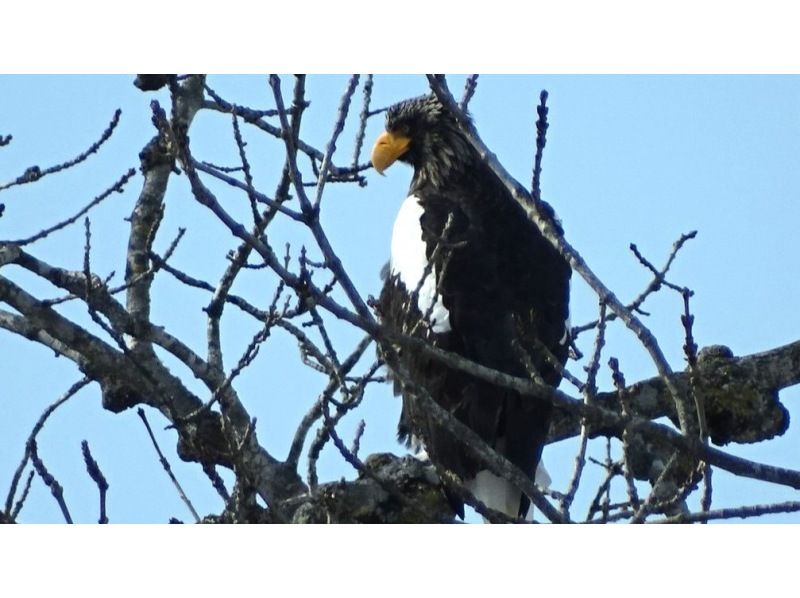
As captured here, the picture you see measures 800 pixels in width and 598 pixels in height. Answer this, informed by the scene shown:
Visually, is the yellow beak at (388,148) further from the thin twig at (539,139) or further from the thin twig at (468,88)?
the thin twig at (539,139)

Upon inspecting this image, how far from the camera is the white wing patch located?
4523mm

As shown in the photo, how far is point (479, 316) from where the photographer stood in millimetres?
4492

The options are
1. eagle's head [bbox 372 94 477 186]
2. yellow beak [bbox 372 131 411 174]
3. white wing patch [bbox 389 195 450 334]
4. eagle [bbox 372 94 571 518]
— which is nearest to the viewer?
eagle [bbox 372 94 571 518]

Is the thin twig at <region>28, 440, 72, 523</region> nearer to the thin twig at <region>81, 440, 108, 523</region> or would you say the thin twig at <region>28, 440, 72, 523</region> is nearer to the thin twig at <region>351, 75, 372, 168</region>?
the thin twig at <region>81, 440, 108, 523</region>

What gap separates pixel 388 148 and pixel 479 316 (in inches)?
66.7

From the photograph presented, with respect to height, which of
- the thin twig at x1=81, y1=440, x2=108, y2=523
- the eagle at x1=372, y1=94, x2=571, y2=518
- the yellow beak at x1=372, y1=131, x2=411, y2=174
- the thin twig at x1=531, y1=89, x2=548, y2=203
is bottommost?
the thin twig at x1=81, y1=440, x2=108, y2=523

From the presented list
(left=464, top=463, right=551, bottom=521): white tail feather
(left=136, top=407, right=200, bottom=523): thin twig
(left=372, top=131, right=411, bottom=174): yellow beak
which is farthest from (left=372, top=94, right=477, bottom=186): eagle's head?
(left=136, top=407, right=200, bottom=523): thin twig

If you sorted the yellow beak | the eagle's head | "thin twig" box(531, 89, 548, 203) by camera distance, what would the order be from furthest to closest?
the yellow beak < the eagle's head < "thin twig" box(531, 89, 548, 203)

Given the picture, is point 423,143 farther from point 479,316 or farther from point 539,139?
point 539,139

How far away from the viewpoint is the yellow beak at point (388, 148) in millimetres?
5922

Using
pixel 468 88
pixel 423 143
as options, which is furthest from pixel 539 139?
pixel 423 143

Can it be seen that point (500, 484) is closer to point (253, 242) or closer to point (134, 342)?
point (134, 342)

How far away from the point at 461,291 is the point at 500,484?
663 millimetres

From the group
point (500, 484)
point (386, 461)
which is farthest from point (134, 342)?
point (500, 484)
